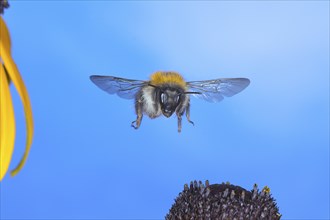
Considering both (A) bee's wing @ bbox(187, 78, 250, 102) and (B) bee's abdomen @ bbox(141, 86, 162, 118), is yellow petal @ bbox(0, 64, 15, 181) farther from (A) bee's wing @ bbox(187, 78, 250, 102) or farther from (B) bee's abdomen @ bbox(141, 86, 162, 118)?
(A) bee's wing @ bbox(187, 78, 250, 102)

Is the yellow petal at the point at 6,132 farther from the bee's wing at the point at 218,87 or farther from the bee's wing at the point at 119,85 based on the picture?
the bee's wing at the point at 218,87

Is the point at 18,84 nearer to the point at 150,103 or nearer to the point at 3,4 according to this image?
the point at 3,4

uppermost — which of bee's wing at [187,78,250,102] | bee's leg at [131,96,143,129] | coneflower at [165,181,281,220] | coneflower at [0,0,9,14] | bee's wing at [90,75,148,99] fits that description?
bee's wing at [187,78,250,102]

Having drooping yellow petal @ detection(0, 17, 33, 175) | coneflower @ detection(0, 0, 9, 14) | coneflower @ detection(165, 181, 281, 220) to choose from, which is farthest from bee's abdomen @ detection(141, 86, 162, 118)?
drooping yellow petal @ detection(0, 17, 33, 175)

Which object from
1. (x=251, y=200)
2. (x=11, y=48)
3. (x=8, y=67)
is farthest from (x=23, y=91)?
(x=251, y=200)

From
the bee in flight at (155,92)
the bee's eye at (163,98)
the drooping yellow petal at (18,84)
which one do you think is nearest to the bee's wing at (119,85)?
the bee in flight at (155,92)

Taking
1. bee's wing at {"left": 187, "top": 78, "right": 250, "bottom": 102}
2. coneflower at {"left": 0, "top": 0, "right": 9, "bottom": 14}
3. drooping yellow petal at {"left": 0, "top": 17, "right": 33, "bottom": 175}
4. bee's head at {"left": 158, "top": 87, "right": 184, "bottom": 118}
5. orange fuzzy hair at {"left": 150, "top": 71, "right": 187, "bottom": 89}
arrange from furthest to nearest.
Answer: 1. bee's wing at {"left": 187, "top": 78, "right": 250, "bottom": 102}
2. orange fuzzy hair at {"left": 150, "top": 71, "right": 187, "bottom": 89}
3. bee's head at {"left": 158, "top": 87, "right": 184, "bottom": 118}
4. coneflower at {"left": 0, "top": 0, "right": 9, "bottom": 14}
5. drooping yellow petal at {"left": 0, "top": 17, "right": 33, "bottom": 175}
